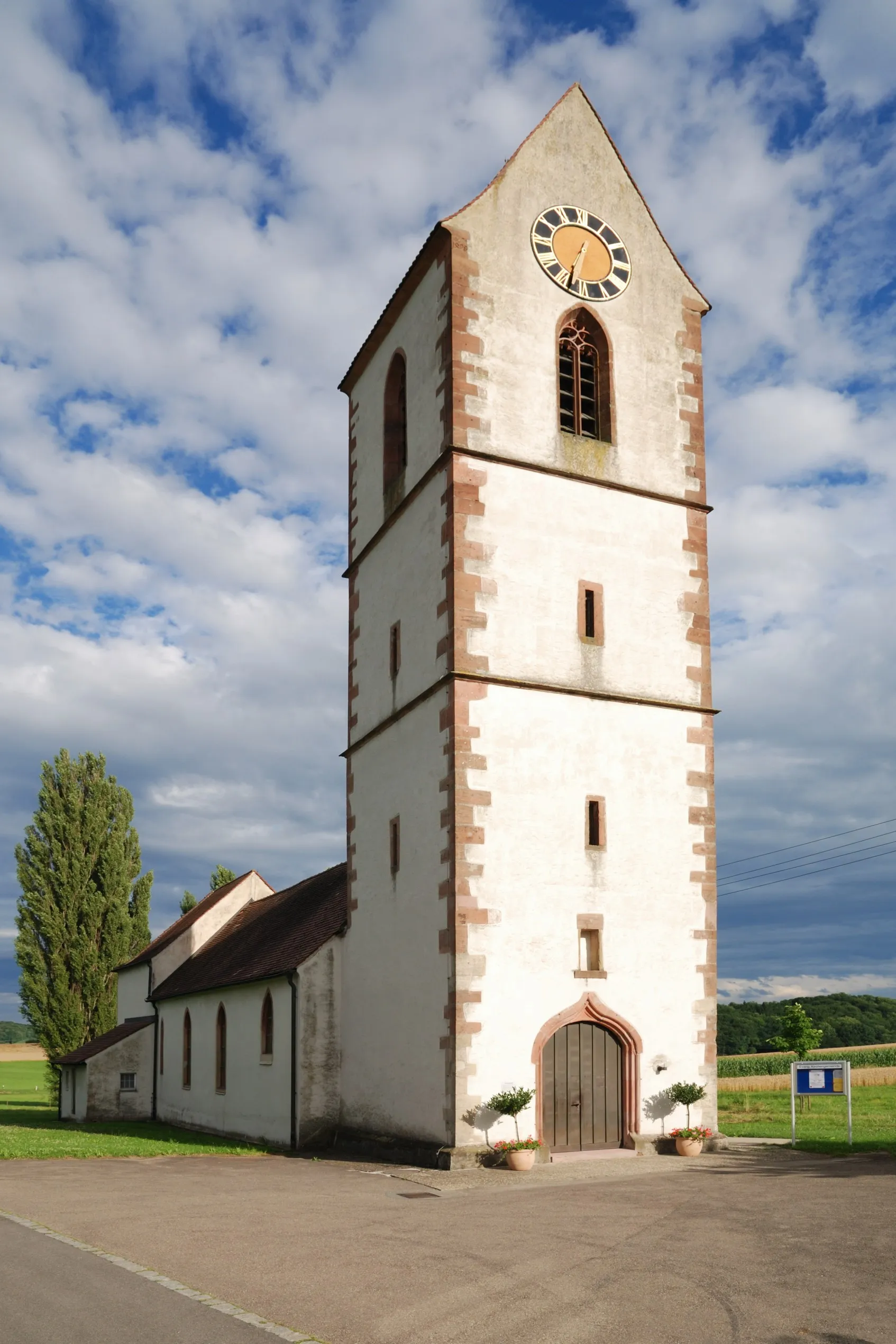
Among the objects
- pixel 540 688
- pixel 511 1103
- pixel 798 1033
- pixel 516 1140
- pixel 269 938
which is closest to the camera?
pixel 511 1103

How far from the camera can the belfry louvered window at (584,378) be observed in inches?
980

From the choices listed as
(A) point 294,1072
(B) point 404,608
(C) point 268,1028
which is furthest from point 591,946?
(C) point 268,1028

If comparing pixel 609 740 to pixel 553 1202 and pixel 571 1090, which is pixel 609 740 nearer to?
pixel 571 1090

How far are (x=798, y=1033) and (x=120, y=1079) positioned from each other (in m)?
29.9

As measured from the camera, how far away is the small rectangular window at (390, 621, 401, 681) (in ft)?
82.6

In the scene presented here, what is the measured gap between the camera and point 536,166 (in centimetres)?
2562

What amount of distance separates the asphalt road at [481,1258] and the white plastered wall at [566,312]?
13.3 metres

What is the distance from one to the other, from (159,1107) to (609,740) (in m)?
23.4

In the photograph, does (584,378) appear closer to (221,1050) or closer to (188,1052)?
(221,1050)

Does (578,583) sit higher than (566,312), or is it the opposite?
(566,312)

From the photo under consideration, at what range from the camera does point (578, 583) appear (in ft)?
77.4

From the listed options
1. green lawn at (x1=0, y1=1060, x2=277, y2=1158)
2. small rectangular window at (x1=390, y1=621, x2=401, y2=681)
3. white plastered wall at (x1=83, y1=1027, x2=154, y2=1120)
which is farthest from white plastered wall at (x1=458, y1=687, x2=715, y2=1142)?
white plastered wall at (x1=83, y1=1027, x2=154, y2=1120)

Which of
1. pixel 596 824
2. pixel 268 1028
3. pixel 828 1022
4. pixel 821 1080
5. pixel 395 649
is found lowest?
pixel 828 1022

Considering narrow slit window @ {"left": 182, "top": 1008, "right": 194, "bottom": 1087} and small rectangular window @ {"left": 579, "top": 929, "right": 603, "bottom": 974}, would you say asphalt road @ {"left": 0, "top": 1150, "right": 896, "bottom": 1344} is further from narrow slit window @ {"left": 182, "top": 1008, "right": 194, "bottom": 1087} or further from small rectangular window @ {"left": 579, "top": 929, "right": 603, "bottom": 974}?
narrow slit window @ {"left": 182, "top": 1008, "right": 194, "bottom": 1087}
